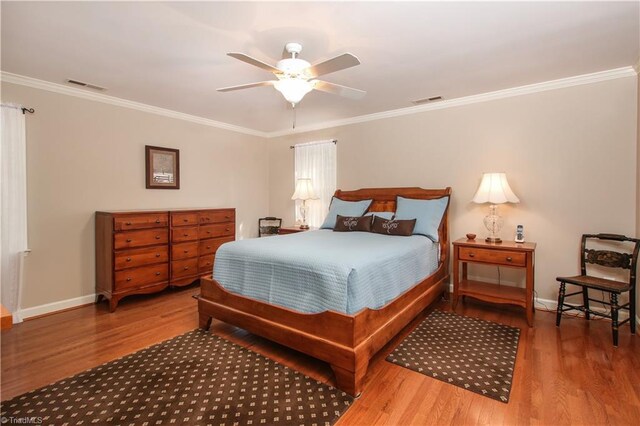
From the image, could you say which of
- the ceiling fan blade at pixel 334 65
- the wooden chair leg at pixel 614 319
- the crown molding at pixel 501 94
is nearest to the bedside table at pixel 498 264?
the wooden chair leg at pixel 614 319

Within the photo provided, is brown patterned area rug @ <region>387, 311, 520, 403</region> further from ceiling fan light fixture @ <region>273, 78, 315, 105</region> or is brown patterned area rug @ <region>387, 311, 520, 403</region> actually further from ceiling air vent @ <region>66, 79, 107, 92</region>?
ceiling air vent @ <region>66, 79, 107, 92</region>

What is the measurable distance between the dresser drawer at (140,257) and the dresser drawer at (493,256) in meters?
3.38

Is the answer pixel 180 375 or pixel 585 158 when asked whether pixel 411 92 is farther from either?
pixel 180 375

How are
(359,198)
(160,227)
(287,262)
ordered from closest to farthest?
(287,262) → (160,227) → (359,198)

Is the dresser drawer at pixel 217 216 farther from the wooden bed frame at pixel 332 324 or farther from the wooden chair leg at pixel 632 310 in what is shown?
the wooden chair leg at pixel 632 310

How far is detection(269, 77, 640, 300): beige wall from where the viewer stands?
9.89 feet

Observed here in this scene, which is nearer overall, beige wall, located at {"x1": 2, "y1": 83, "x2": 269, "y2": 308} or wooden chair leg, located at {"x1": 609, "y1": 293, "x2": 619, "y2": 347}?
wooden chair leg, located at {"x1": 609, "y1": 293, "x2": 619, "y2": 347}

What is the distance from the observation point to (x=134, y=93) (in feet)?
11.7

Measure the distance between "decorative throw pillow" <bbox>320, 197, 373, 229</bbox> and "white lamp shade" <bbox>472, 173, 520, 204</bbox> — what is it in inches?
53.2

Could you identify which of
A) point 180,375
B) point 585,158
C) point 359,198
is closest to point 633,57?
point 585,158

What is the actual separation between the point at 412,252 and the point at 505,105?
81.5 inches

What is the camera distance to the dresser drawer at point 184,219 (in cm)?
388

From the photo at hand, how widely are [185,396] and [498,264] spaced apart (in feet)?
9.41

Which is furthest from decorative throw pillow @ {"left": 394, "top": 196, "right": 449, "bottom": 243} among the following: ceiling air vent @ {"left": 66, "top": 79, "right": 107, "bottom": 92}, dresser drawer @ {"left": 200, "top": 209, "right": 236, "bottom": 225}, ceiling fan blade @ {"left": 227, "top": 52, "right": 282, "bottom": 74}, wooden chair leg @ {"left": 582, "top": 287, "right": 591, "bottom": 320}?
ceiling air vent @ {"left": 66, "top": 79, "right": 107, "bottom": 92}
